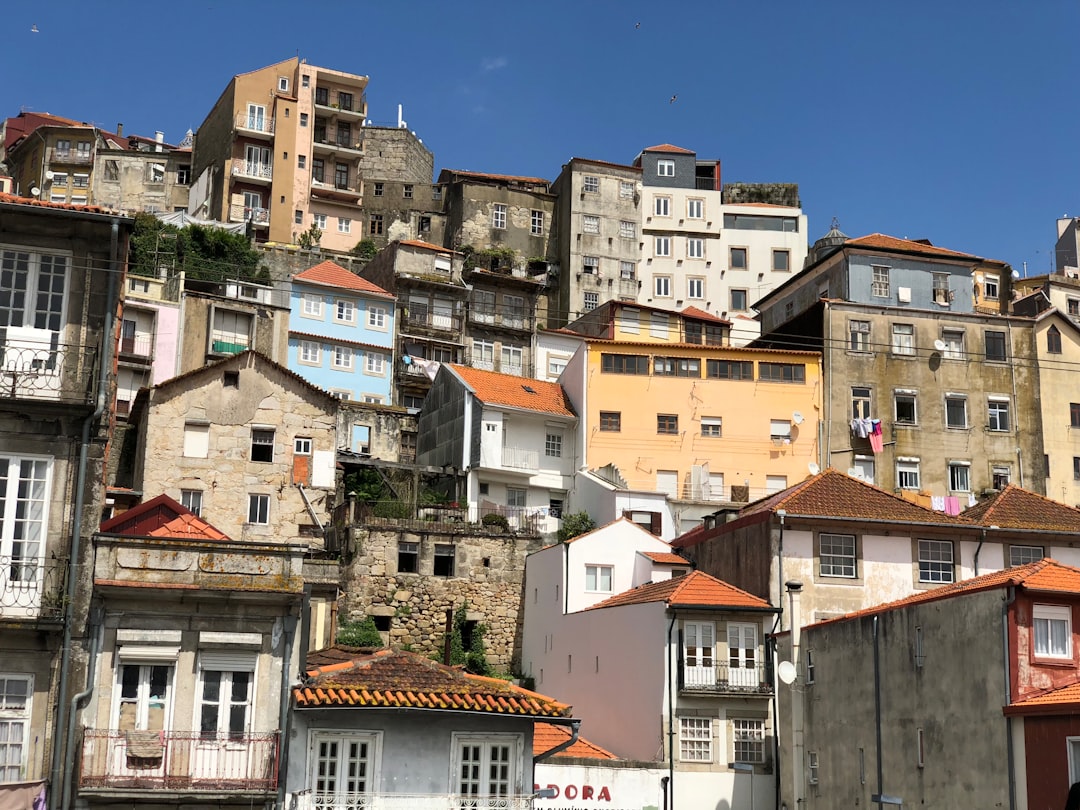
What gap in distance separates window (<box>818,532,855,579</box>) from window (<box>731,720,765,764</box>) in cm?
531

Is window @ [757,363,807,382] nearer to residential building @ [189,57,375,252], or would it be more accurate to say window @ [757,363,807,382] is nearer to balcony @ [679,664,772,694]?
balcony @ [679,664,772,694]

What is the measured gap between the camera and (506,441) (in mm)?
59062

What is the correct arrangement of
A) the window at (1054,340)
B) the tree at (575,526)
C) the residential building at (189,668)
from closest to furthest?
1. the residential building at (189,668)
2. the tree at (575,526)
3. the window at (1054,340)

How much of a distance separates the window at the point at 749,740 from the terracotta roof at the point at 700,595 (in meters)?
3.44

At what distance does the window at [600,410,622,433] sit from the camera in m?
60.7

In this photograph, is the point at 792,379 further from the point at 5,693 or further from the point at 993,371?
the point at 5,693

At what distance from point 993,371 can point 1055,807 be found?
4048 cm

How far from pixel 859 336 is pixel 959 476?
8.01m

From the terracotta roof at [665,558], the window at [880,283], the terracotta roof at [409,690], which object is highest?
the window at [880,283]

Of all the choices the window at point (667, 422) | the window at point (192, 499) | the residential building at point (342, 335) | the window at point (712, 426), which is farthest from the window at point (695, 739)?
the residential building at point (342, 335)

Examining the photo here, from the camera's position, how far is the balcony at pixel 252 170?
93375mm

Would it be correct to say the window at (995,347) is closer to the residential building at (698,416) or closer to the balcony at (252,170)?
the residential building at (698,416)

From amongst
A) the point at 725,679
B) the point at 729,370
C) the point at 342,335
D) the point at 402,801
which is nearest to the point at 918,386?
the point at 729,370

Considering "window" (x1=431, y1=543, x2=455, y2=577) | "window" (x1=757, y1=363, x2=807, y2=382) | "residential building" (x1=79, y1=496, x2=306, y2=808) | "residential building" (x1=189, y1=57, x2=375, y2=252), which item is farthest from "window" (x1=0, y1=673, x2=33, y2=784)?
"residential building" (x1=189, y1=57, x2=375, y2=252)
